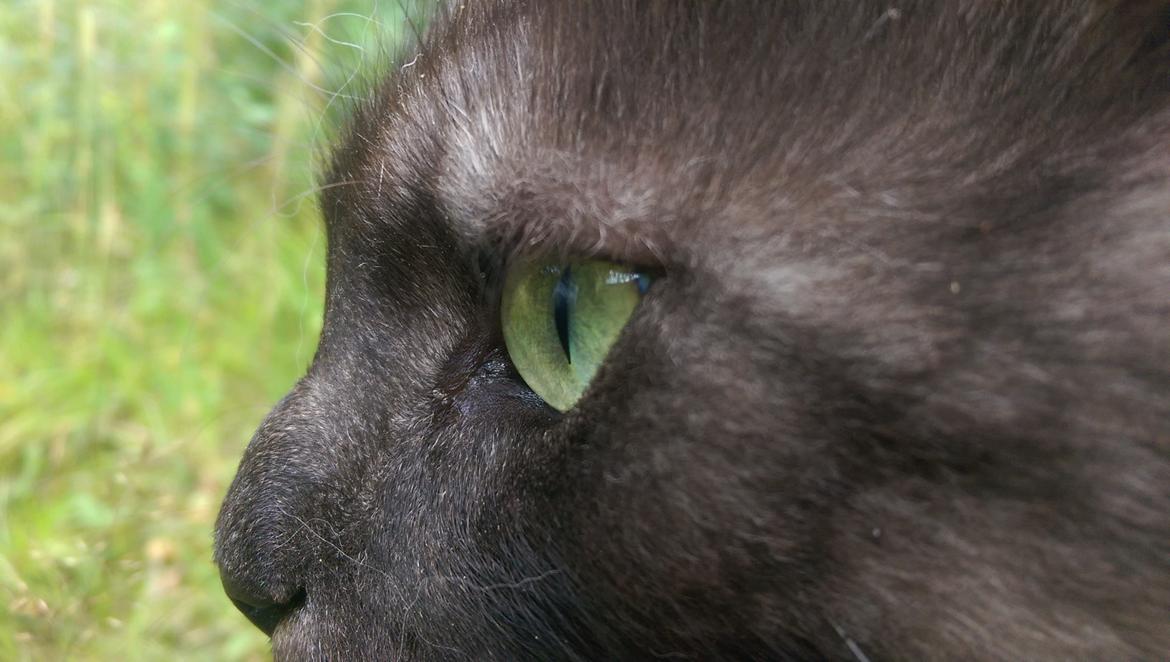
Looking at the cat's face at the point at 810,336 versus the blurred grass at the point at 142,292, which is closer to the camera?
the cat's face at the point at 810,336

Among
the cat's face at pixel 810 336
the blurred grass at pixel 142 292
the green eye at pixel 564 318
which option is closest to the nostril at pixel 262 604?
the cat's face at pixel 810 336

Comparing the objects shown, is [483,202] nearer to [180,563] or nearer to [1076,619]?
[1076,619]

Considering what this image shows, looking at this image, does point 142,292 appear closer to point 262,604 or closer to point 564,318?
point 262,604

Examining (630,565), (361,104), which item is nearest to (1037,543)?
(630,565)

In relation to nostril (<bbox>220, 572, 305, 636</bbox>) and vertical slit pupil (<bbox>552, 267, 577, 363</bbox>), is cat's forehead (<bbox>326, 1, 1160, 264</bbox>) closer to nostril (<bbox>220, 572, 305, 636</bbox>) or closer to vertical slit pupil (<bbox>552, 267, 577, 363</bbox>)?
vertical slit pupil (<bbox>552, 267, 577, 363</bbox>)

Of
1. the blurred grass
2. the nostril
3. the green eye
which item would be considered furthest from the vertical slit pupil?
the blurred grass

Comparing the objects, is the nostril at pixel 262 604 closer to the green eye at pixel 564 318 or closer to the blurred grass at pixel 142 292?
the green eye at pixel 564 318
